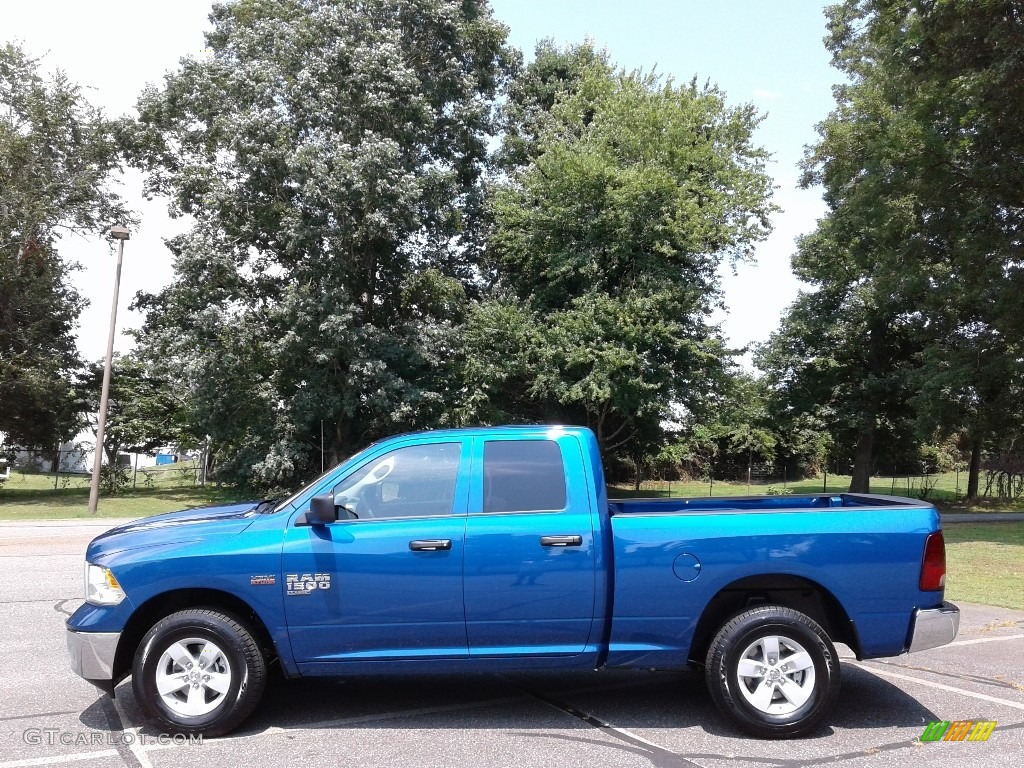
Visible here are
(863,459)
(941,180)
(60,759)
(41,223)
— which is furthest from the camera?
(863,459)

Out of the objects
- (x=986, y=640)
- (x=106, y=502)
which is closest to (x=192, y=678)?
(x=986, y=640)

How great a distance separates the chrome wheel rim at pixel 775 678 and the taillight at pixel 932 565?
869 millimetres

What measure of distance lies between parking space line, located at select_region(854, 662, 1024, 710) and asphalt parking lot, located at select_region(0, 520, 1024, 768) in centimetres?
1

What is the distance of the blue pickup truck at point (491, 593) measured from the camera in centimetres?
514

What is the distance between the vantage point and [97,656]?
5.09 meters

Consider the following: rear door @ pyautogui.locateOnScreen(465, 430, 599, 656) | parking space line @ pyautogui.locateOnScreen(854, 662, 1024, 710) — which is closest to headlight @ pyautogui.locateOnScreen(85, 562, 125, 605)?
rear door @ pyautogui.locateOnScreen(465, 430, 599, 656)

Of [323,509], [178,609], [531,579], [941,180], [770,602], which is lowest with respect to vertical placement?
[178,609]

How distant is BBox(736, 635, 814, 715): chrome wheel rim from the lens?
5215mm

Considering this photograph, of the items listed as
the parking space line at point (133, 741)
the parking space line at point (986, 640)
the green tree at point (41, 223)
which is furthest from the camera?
the green tree at point (41, 223)

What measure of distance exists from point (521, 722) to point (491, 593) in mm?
934

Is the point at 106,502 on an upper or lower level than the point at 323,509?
lower

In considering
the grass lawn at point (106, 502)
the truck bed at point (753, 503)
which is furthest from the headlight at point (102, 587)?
→ the grass lawn at point (106, 502)

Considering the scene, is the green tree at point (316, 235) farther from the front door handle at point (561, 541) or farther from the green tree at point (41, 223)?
the front door handle at point (561, 541)

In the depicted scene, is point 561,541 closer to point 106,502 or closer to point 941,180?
point 941,180
